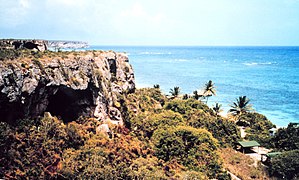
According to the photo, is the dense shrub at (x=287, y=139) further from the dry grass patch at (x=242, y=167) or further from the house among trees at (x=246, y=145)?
the dry grass patch at (x=242, y=167)

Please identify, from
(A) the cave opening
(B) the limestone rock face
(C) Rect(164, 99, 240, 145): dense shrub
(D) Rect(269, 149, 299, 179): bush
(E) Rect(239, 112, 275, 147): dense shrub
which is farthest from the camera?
(E) Rect(239, 112, 275, 147): dense shrub

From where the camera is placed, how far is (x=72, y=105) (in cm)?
2903

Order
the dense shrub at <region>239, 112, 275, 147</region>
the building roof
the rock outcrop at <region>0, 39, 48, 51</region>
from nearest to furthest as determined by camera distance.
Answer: the rock outcrop at <region>0, 39, 48, 51</region>
the building roof
the dense shrub at <region>239, 112, 275, 147</region>

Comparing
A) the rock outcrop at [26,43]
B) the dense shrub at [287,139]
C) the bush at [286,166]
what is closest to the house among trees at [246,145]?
the dense shrub at [287,139]

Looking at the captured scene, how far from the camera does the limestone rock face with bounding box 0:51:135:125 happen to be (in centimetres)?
2050

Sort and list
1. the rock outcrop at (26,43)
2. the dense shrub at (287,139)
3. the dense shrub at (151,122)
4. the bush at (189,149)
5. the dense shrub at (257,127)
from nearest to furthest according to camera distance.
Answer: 1. the bush at (189,149)
2. the dense shrub at (151,122)
3. the rock outcrop at (26,43)
4. the dense shrub at (287,139)
5. the dense shrub at (257,127)

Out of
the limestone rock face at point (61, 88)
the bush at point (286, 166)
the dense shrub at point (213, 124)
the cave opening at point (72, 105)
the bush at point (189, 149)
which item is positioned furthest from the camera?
the dense shrub at point (213, 124)

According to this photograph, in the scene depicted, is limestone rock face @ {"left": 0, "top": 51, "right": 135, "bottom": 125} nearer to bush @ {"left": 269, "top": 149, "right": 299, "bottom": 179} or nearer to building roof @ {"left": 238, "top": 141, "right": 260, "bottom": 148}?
bush @ {"left": 269, "top": 149, "right": 299, "bottom": 179}

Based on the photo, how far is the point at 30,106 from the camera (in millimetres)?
22672

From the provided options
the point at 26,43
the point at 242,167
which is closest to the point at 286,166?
the point at 242,167

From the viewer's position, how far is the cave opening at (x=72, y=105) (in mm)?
28297

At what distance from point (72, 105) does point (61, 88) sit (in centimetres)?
346

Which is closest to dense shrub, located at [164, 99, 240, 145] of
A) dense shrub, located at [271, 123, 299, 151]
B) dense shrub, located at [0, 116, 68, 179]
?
dense shrub, located at [271, 123, 299, 151]

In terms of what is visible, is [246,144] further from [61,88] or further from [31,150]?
[31,150]
